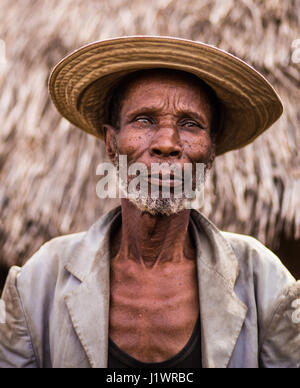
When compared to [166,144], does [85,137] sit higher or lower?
higher

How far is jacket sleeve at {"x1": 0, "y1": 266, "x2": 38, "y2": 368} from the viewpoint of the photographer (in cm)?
140

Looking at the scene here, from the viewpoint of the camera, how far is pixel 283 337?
1.36 metres

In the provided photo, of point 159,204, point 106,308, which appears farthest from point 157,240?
point 106,308

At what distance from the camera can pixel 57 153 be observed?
7.59 feet

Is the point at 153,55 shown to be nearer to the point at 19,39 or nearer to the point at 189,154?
the point at 189,154

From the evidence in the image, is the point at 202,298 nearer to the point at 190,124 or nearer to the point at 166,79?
the point at 190,124

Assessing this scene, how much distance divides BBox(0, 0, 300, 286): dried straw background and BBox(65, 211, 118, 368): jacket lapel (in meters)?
0.84

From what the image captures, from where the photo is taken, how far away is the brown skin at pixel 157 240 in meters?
1.36

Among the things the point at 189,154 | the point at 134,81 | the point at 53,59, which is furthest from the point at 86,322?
the point at 53,59

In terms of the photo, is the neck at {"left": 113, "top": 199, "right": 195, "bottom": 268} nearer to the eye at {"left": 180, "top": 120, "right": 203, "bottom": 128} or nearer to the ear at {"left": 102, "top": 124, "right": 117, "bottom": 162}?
the ear at {"left": 102, "top": 124, "right": 117, "bottom": 162}

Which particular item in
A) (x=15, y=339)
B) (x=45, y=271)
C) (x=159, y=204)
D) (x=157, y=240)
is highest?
(x=159, y=204)

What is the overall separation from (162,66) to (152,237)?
57 cm
